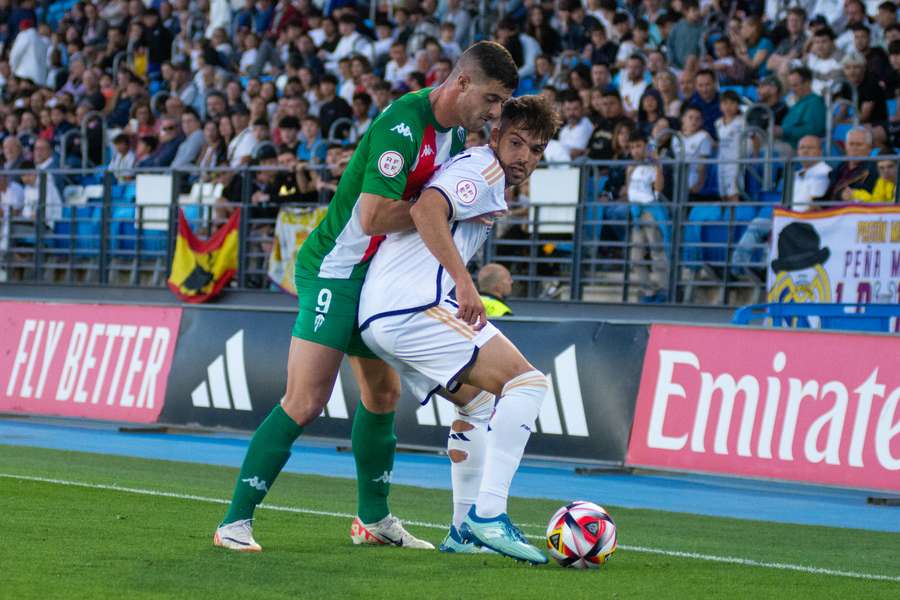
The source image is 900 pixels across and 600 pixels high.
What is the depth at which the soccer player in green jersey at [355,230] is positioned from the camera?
6512mm

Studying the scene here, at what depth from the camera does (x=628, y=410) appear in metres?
12.5

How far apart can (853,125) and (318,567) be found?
427 inches

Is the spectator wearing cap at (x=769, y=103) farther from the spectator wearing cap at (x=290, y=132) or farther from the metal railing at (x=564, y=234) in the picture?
the spectator wearing cap at (x=290, y=132)

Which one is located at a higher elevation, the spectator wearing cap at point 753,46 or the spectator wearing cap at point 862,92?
the spectator wearing cap at point 753,46

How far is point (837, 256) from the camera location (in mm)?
13961

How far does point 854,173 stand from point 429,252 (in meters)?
9.10

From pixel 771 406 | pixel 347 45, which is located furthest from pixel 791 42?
pixel 347 45

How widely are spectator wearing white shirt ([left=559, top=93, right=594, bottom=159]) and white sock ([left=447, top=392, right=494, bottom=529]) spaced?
10.8 metres

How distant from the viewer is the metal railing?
1572cm

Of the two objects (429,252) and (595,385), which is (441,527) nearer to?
(429,252)

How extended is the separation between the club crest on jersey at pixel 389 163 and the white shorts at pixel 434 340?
24.0 inches

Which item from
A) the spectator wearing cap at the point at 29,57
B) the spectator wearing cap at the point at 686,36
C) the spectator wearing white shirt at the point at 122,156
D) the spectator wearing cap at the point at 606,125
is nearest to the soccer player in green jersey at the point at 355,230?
Result: the spectator wearing cap at the point at 606,125

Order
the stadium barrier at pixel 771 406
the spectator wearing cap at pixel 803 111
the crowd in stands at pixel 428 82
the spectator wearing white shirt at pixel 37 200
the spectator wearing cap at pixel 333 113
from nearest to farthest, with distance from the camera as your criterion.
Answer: the stadium barrier at pixel 771 406, the spectator wearing cap at pixel 803 111, the crowd in stands at pixel 428 82, the spectator wearing cap at pixel 333 113, the spectator wearing white shirt at pixel 37 200

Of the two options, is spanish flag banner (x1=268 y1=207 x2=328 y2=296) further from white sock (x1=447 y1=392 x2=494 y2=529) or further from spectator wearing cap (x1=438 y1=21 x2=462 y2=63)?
white sock (x1=447 y1=392 x2=494 y2=529)
